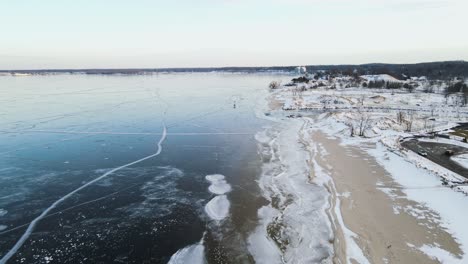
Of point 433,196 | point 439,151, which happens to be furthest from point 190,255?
point 439,151

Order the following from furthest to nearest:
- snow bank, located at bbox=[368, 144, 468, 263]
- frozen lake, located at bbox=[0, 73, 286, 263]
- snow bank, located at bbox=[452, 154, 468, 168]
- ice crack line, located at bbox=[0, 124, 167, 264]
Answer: snow bank, located at bbox=[452, 154, 468, 168] < snow bank, located at bbox=[368, 144, 468, 263] < frozen lake, located at bbox=[0, 73, 286, 263] < ice crack line, located at bbox=[0, 124, 167, 264]

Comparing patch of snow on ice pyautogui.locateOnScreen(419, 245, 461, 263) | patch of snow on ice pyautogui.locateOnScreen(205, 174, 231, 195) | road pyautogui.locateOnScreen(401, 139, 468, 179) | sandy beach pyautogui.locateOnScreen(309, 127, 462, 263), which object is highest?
patch of snow on ice pyautogui.locateOnScreen(205, 174, 231, 195)

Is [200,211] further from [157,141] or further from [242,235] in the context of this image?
[157,141]

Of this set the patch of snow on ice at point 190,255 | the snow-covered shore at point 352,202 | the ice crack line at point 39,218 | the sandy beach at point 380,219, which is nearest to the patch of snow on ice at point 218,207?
the snow-covered shore at point 352,202

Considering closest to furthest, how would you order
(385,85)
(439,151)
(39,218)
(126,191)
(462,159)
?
(39,218), (126,191), (462,159), (439,151), (385,85)

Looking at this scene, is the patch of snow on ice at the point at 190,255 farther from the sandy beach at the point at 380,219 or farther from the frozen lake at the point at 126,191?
the sandy beach at the point at 380,219

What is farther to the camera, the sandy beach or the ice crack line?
the sandy beach

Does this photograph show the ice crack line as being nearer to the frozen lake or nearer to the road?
the frozen lake

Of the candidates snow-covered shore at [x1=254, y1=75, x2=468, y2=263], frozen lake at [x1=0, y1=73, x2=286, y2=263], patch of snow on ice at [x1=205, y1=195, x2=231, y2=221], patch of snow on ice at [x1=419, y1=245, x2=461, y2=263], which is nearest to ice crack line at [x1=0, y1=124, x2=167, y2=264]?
frozen lake at [x1=0, y1=73, x2=286, y2=263]

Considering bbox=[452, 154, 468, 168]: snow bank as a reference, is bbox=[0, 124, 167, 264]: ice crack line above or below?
above

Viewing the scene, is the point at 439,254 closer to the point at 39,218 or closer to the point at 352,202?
the point at 352,202
